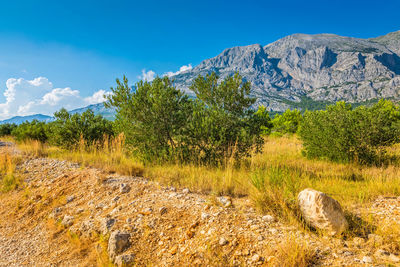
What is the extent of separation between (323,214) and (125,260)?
2880 millimetres

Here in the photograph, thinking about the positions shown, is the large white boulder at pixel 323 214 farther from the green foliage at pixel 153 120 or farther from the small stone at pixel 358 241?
the green foliage at pixel 153 120

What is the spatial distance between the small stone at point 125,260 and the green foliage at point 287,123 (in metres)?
21.2

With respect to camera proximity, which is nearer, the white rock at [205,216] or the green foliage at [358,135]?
the white rock at [205,216]

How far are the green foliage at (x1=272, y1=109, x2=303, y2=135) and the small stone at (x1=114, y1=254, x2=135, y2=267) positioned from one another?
69.5ft

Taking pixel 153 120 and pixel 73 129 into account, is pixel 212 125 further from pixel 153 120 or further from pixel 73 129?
pixel 73 129

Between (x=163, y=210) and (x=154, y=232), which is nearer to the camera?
(x=154, y=232)

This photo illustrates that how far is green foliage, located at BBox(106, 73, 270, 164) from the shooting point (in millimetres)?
7227

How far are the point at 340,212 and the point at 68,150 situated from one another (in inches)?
481

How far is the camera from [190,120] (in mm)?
7449

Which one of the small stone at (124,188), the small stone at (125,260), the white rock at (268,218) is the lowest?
the small stone at (125,260)

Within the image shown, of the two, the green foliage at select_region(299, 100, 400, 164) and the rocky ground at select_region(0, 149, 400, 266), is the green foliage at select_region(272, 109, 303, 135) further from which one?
the rocky ground at select_region(0, 149, 400, 266)

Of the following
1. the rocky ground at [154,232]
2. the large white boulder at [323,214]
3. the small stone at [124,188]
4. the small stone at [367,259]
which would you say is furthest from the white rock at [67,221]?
the small stone at [367,259]

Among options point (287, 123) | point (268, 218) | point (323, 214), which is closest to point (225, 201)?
point (268, 218)

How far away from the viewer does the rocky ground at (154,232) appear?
2453mm
